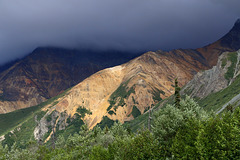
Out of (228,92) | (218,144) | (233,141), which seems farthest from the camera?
(228,92)

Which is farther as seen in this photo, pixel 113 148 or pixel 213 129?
pixel 113 148

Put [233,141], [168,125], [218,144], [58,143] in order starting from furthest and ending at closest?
1. [58,143]
2. [168,125]
3. [218,144]
4. [233,141]

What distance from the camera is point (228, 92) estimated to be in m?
172

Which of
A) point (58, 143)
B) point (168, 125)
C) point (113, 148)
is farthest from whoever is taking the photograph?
point (58, 143)

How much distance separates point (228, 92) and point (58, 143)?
483 ft

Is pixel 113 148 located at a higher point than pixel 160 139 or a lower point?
lower

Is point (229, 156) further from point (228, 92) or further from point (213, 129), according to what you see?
point (228, 92)

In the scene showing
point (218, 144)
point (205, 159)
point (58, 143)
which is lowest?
point (58, 143)

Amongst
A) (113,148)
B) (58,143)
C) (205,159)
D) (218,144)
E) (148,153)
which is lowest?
(58,143)

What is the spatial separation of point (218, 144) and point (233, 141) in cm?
206

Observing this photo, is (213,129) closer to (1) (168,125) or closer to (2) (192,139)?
(2) (192,139)

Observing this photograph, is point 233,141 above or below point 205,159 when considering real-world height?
above

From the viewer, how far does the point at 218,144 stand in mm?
24531

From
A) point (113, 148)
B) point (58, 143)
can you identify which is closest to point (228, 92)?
point (58, 143)
